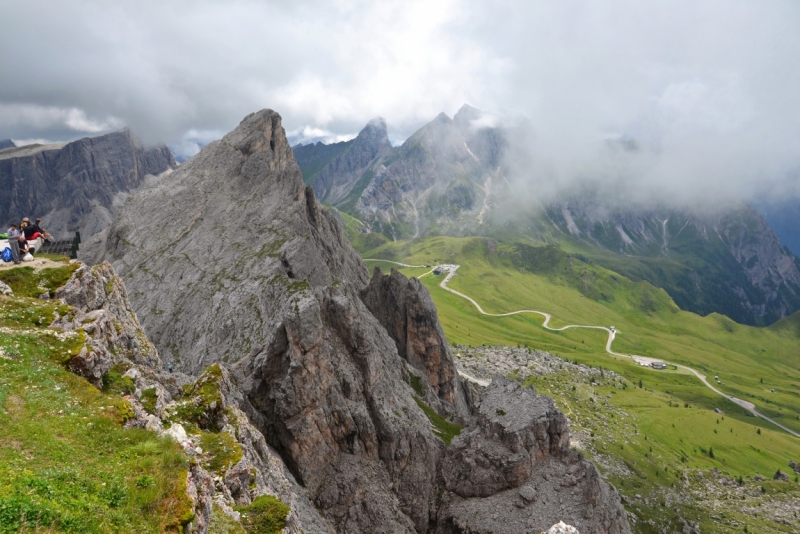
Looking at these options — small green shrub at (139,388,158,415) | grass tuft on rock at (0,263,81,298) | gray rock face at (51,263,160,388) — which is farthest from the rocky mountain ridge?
grass tuft on rock at (0,263,81,298)

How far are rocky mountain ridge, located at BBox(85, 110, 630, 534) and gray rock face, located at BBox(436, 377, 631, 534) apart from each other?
0.61 ft

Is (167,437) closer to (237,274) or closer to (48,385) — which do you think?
(48,385)

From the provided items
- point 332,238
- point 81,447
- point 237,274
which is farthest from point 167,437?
point 332,238

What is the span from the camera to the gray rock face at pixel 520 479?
51.9 meters

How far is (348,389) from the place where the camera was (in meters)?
A: 57.5

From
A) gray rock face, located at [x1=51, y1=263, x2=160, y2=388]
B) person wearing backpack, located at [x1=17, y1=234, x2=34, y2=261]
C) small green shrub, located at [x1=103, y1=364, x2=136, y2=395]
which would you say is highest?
person wearing backpack, located at [x1=17, y1=234, x2=34, y2=261]

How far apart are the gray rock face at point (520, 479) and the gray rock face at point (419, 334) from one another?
29672 mm

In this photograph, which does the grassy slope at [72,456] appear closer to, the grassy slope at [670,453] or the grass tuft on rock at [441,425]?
the grass tuft on rock at [441,425]

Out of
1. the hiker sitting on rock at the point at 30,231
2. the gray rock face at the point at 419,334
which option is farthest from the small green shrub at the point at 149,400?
the gray rock face at the point at 419,334

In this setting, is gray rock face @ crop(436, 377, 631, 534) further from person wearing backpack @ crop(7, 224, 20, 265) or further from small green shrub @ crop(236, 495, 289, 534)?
person wearing backpack @ crop(7, 224, 20, 265)

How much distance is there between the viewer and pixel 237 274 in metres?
90.6

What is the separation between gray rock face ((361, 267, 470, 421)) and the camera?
9431 centimetres

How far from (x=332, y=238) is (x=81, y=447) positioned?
103 meters

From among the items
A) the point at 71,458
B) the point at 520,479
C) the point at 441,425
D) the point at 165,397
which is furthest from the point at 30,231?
the point at 520,479
